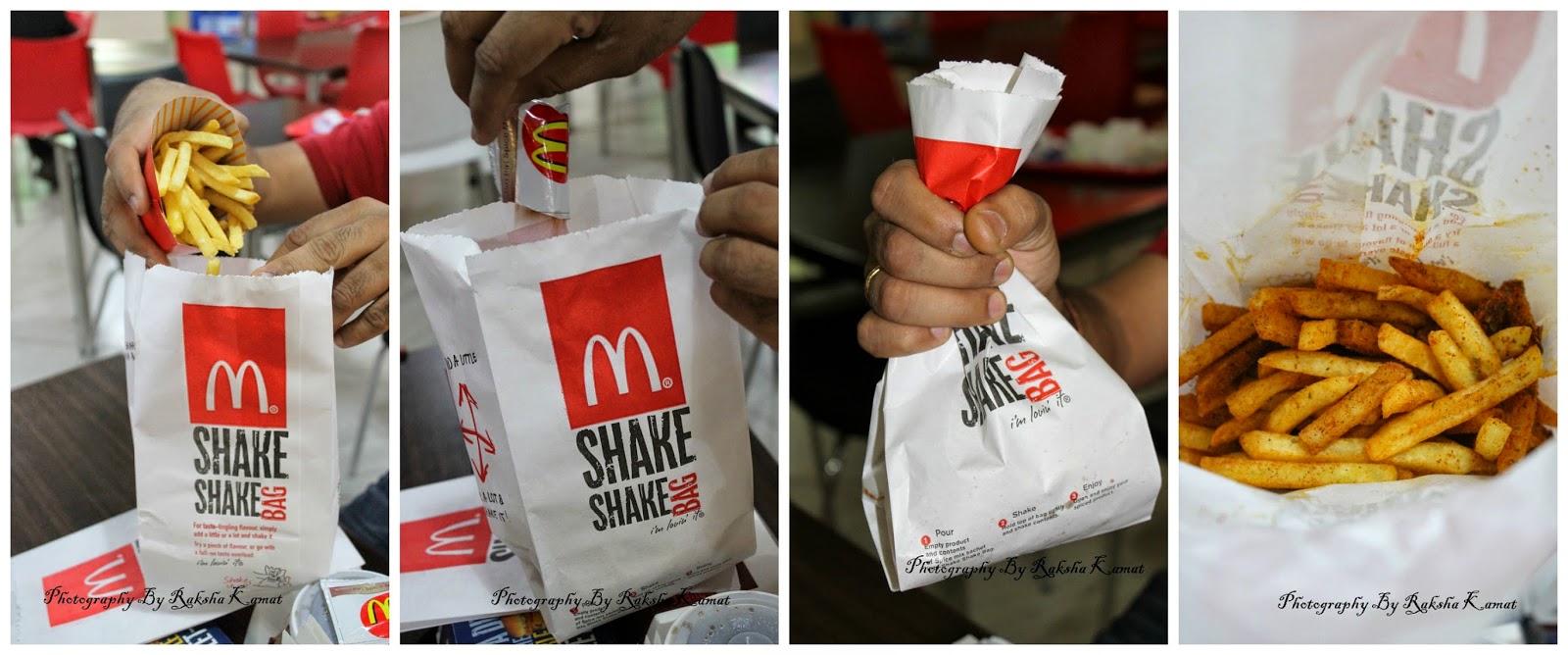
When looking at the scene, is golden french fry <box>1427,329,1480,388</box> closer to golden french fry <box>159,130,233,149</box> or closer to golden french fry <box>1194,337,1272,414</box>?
golden french fry <box>1194,337,1272,414</box>

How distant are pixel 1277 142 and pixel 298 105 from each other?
122cm

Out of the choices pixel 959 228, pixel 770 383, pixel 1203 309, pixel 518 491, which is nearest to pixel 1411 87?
pixel 1203 309

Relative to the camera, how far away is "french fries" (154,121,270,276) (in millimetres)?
1181

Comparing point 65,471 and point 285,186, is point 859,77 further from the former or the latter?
point 65,471

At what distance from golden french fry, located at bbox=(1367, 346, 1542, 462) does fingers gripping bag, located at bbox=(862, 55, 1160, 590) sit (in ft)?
0.75

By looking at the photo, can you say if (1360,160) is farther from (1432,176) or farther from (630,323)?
(630,323)

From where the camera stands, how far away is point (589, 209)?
114 centimetres

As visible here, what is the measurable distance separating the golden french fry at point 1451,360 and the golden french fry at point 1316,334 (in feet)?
0.31

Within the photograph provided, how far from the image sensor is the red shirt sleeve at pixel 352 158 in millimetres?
1257

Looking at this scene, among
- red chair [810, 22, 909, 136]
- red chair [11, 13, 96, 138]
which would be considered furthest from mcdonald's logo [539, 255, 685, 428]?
red chair [810, 22, 909, 136]

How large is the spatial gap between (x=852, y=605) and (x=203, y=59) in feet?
4.27

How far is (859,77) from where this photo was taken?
12.8 ft

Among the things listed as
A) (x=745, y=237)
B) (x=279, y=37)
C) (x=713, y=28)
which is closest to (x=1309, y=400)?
(x=745, y=237)

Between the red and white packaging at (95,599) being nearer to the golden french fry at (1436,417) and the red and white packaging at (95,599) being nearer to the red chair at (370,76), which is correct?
the red chair at (370,76)
